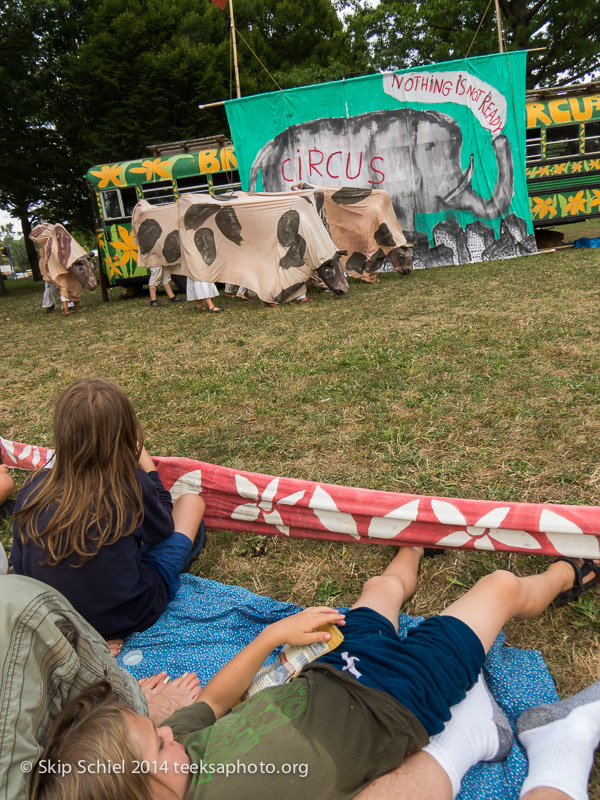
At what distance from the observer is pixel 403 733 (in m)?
1.35

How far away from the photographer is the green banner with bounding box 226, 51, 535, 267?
34.7ft

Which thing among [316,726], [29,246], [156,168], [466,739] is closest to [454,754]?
[466,739]

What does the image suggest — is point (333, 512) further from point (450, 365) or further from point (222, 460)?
point (450, 365)

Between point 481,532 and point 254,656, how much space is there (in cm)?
109

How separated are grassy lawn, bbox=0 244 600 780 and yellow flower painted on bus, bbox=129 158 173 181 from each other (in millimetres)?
5054

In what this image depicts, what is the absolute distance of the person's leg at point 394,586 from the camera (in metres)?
1.89

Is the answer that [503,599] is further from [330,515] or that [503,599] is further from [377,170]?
[377,170]

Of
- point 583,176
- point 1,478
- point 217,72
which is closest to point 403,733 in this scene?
point 1,478

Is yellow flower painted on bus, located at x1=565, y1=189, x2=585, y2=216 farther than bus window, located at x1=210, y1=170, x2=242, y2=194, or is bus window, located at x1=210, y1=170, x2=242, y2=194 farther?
bus window, located at x1=210, y1=170, x2=242, y2=194

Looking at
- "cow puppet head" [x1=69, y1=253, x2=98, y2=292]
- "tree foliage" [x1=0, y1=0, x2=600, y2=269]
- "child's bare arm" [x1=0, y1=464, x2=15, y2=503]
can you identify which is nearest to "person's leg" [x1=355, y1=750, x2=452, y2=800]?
"child's bare arm" [x1=0, y1=464, x2=15, y2=503]

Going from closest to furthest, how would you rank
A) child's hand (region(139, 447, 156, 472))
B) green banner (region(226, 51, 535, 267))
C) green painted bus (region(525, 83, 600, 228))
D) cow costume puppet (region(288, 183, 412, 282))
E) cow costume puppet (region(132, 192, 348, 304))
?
child's hand (region(139, 447, 156, 472)) → cow costume puppet (region(132, 192, 348, 304)) → cow costume puppet (region(288, 183, 412, 282)) → green banner (region(226, 51, 535, 267)) → green painted bus (region(525, 83, 600, 228))

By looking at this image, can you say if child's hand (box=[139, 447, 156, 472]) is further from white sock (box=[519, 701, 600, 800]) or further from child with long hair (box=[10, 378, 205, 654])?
white sock (box=[519, 701, 600, 800])

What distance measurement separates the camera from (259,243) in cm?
838

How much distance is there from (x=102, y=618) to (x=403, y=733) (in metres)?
1.16
